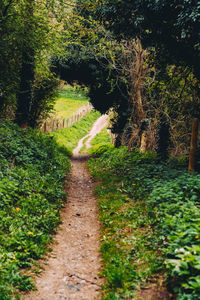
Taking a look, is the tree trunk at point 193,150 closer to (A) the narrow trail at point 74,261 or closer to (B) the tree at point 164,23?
(B) the tree at point 164,23

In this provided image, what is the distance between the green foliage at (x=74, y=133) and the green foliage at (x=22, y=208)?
10.9m

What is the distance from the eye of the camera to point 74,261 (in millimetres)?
5367

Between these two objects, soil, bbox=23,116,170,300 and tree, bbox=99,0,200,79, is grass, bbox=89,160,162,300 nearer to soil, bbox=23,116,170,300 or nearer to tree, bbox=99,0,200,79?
soil, bbox=23,116,170,300

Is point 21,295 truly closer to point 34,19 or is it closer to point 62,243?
point 62,243

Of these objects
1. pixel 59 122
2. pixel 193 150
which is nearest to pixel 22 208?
pixel 193 150

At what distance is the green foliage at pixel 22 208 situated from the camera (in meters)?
4.32

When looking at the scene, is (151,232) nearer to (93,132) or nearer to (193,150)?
(193,150)

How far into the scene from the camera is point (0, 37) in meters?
9.88

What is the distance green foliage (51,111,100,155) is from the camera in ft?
78.3

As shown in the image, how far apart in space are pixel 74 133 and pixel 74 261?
24.9m

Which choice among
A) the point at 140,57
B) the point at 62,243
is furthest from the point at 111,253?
the point at 140,57

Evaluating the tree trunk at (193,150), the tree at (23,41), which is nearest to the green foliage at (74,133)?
the tree at (23,41)

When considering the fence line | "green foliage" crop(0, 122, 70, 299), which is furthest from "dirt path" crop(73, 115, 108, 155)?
"green foliage" crop(0, 122, 70, 299)

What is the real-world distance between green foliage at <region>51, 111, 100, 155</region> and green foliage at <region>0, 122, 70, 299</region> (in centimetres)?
1090
